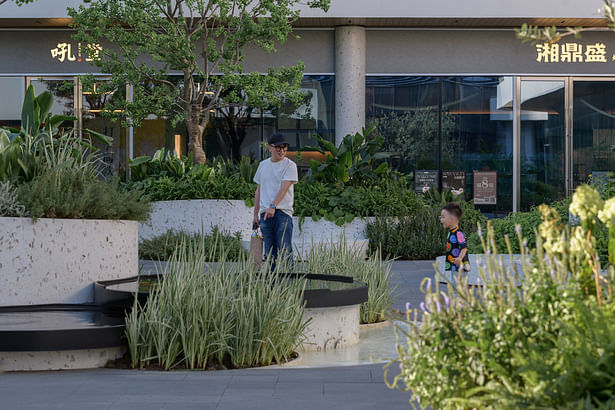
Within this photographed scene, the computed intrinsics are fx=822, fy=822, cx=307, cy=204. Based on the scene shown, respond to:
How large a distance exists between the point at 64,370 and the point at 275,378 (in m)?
1.55

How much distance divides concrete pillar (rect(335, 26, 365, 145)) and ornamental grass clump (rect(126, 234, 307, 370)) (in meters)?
14.2

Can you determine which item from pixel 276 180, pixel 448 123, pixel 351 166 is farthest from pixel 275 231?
pixel 448 123

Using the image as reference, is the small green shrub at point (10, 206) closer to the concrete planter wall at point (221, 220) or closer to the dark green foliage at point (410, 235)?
the concrete planter wall at point (221, 220)

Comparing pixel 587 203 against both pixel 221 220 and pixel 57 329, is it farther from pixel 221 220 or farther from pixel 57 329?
pixel 221 220

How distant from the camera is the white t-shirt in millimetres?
9133

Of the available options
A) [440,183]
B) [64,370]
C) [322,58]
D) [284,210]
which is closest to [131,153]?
[322,58]

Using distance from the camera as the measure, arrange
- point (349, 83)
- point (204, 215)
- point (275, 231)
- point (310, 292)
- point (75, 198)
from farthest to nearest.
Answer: point (349, 83)
point (204, 215)
point (275, 231)
point (75, 198)
point (310, 292)

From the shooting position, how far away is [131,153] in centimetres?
2056

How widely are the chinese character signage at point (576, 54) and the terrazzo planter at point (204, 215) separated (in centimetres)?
939

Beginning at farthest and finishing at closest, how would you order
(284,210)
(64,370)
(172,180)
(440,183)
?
(440,183), (172,180), (284,210), (64,370)

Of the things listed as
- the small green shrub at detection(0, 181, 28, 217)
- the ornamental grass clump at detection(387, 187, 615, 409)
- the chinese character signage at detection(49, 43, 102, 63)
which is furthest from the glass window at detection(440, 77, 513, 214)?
the ornamental grass clump at detection(387, 187, 615, 409)

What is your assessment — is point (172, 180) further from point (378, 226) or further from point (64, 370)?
point (64, 370)

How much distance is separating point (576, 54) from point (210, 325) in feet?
55.9

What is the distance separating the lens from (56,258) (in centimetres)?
709
